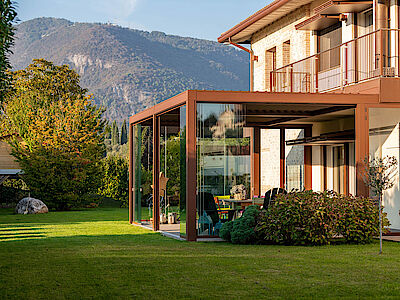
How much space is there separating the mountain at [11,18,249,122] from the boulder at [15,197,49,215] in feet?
293

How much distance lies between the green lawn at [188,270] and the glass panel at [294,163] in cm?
811

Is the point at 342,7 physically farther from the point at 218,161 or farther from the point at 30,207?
the point at 30,207

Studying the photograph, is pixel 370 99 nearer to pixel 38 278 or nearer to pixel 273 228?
pixel 273 228

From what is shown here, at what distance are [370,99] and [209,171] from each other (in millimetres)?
3658

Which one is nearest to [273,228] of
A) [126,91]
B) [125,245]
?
[125,245]

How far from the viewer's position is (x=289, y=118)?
1662 centimetres

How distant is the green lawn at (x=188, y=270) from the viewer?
682 centimetres

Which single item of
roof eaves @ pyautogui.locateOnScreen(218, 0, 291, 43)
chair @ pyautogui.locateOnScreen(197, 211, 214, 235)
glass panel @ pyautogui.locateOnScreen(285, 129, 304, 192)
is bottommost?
chair @ pyautogui.locateOnScreen(197, 211, 214, 235)

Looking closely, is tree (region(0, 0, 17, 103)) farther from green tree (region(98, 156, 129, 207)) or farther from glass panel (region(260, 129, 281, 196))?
green tree (region(98, 156, 129, 207))

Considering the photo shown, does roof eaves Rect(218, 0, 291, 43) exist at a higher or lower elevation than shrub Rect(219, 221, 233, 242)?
higher

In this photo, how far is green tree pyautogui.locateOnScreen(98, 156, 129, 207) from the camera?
95.0ft

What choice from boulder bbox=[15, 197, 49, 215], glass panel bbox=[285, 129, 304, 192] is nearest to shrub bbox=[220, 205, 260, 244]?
glass panel bbox=[285, 129, 304, 192]

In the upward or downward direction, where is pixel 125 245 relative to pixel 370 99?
downward

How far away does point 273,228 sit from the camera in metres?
11.5
